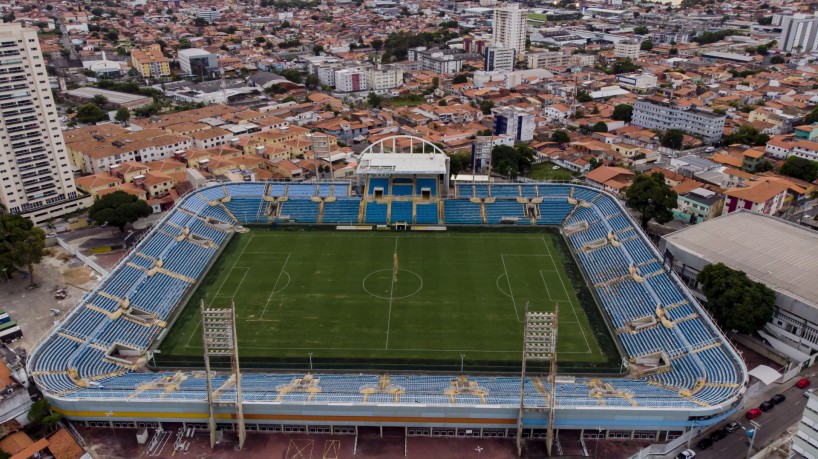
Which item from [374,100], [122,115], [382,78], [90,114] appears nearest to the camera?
[122,115]

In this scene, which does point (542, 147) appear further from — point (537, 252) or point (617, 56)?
point (617, 56)

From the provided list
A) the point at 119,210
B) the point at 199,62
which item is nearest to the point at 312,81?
the point at 199,62

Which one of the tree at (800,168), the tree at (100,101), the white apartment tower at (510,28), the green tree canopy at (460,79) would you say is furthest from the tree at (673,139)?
the tree at (100,101)

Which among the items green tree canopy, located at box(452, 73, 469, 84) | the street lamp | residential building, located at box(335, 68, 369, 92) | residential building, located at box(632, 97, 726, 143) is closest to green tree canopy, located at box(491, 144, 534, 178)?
residential building, located at box(632, 97, 726, 143)

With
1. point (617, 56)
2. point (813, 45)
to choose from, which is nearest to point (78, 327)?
point (617, 56)

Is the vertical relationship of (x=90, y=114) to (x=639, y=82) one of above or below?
below

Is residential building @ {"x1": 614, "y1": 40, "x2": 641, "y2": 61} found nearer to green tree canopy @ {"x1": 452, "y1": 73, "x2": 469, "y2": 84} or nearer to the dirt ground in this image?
green tree canopy @ {"x1": 452, "y1": 73, "x2": 469, "y2": 84}

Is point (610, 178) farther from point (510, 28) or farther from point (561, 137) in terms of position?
point (510, 28)
